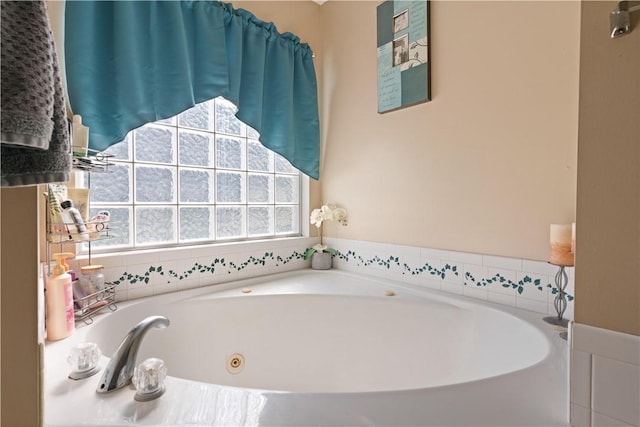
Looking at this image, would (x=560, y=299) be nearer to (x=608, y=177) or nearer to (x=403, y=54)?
(x=608, y=177)

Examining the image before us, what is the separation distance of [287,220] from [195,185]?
65 cm

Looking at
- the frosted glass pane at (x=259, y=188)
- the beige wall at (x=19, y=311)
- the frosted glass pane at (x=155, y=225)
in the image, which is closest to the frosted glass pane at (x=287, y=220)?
the frosted glass pane at (x=259, y=188)

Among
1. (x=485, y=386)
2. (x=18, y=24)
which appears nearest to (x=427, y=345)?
(x=485, y=386)

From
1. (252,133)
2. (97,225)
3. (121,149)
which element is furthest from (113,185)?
(252,133)

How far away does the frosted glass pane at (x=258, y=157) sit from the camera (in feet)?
6.33

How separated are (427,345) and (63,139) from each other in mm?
1433

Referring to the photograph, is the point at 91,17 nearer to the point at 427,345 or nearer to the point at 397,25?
the point at 397,25

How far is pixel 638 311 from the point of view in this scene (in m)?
0.55

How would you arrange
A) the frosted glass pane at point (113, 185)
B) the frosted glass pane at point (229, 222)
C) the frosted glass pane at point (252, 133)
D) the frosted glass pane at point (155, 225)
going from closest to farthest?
the frosted glass pane at point (113, 185), the frosted glass pane at point (155, 225), the frosted glass pane at point (229, 222), the frosted glass pane at point (252, 133)

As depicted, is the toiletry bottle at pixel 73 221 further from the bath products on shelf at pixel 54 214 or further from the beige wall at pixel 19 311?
the beige wall at pixel 19 311

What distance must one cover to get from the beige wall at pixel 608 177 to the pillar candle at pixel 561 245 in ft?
1.86

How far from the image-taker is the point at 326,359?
5.12 feet

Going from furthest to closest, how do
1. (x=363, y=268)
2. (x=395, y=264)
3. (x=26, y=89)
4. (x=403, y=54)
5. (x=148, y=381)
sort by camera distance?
(x=363, y=268) < (x=395, y=264) < (x=403, y=54) < (x=148, y=381) < (x=26, y=89)

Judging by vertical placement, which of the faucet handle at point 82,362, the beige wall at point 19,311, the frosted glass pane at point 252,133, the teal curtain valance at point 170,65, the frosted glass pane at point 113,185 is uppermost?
the teal curtain valance at point 170,65
